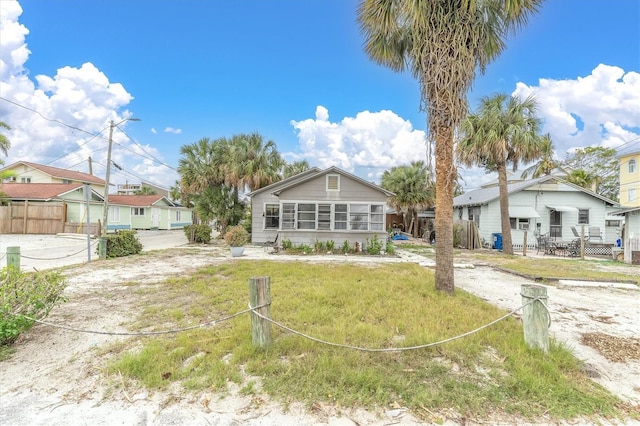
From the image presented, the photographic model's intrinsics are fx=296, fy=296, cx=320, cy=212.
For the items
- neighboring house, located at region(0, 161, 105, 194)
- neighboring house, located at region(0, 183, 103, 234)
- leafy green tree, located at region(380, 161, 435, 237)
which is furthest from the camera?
neighboring house, located at region(0, 161, 105, 194)

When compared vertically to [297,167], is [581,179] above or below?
below

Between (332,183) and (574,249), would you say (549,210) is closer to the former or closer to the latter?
(574,249)

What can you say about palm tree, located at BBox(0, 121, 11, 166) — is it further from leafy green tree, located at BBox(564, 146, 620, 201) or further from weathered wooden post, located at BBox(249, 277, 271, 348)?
leafy green tree, located at BBox(564, 146, 620, 201)

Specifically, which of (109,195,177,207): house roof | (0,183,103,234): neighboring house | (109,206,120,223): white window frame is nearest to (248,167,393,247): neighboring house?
(0,183,103,234): neighboring house

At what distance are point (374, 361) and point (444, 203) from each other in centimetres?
368

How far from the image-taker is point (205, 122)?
2009 centimetres

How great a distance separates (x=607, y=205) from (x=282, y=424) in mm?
24200

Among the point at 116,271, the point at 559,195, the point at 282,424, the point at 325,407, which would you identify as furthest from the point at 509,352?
the point at 559,195

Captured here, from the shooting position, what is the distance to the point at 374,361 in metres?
3.20

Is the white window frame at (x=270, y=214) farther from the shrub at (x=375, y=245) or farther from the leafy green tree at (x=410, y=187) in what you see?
the leafy green tree at (x=410, y=187)

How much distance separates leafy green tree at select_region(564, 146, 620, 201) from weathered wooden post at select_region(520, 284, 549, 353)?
127 ft

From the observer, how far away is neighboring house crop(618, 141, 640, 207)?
911 inches

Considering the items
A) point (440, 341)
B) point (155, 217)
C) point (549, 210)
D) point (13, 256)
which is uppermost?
point (549, 210)

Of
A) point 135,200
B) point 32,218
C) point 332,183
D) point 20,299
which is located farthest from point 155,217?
point 20,299
